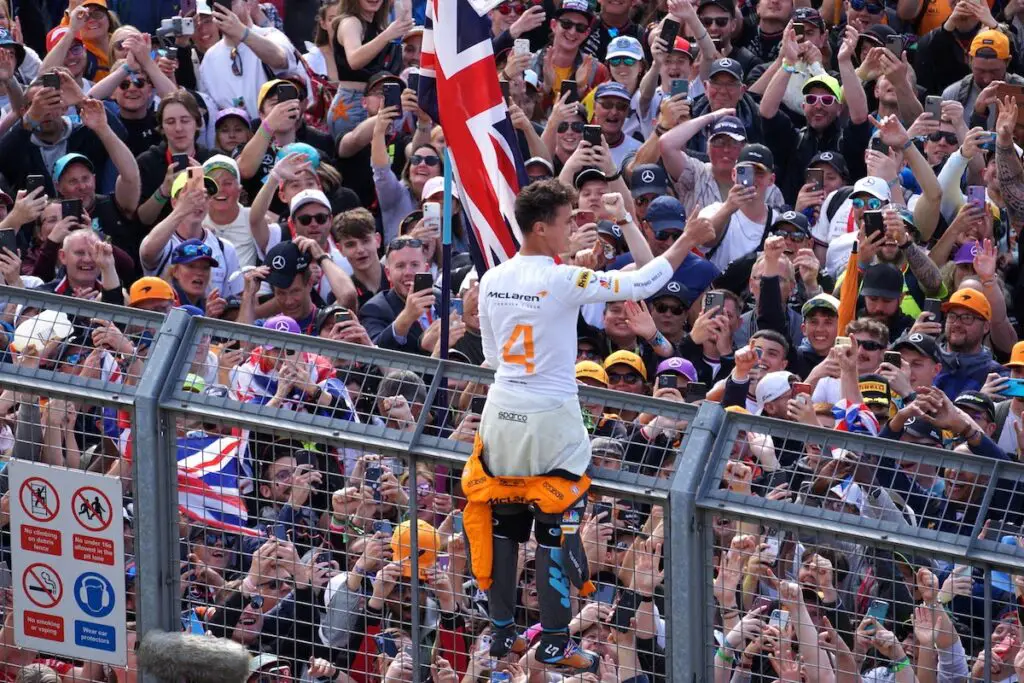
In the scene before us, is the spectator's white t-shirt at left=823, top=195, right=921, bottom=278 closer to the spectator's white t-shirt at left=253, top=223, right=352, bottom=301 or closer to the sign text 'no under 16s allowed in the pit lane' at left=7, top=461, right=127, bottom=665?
the spectator's white t-shirt at left=253, top=223, right=352, bottom=301

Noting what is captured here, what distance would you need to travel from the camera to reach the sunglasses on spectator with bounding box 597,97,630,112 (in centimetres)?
1367

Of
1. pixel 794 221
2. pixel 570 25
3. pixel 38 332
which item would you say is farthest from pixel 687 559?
pixel 570 25

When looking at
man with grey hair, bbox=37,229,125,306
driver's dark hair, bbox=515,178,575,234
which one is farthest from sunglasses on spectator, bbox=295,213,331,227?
driver's dark hair, bbox=515,178,575,234

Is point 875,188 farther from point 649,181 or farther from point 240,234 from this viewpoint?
point 240,234

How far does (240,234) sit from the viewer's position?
12422 mm

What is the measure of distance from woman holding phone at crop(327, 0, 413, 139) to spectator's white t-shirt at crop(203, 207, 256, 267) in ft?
→ 6.55

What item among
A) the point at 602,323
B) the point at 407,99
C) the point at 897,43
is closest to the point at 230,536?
the point at 602,323

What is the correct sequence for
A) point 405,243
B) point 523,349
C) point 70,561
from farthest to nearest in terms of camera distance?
point 405,243
point 70,561
point 523,349

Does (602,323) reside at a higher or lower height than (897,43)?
lower

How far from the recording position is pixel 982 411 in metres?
10.2

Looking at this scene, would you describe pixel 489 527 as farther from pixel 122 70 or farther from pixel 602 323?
pixel 122 70

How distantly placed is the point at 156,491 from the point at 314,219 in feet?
18.3

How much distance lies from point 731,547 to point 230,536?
6.43ft

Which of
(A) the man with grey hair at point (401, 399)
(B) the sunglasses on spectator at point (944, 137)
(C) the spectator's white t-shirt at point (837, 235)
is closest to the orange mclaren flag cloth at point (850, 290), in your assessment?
(C) the spectator's white t-shirt at point (837, 235)
